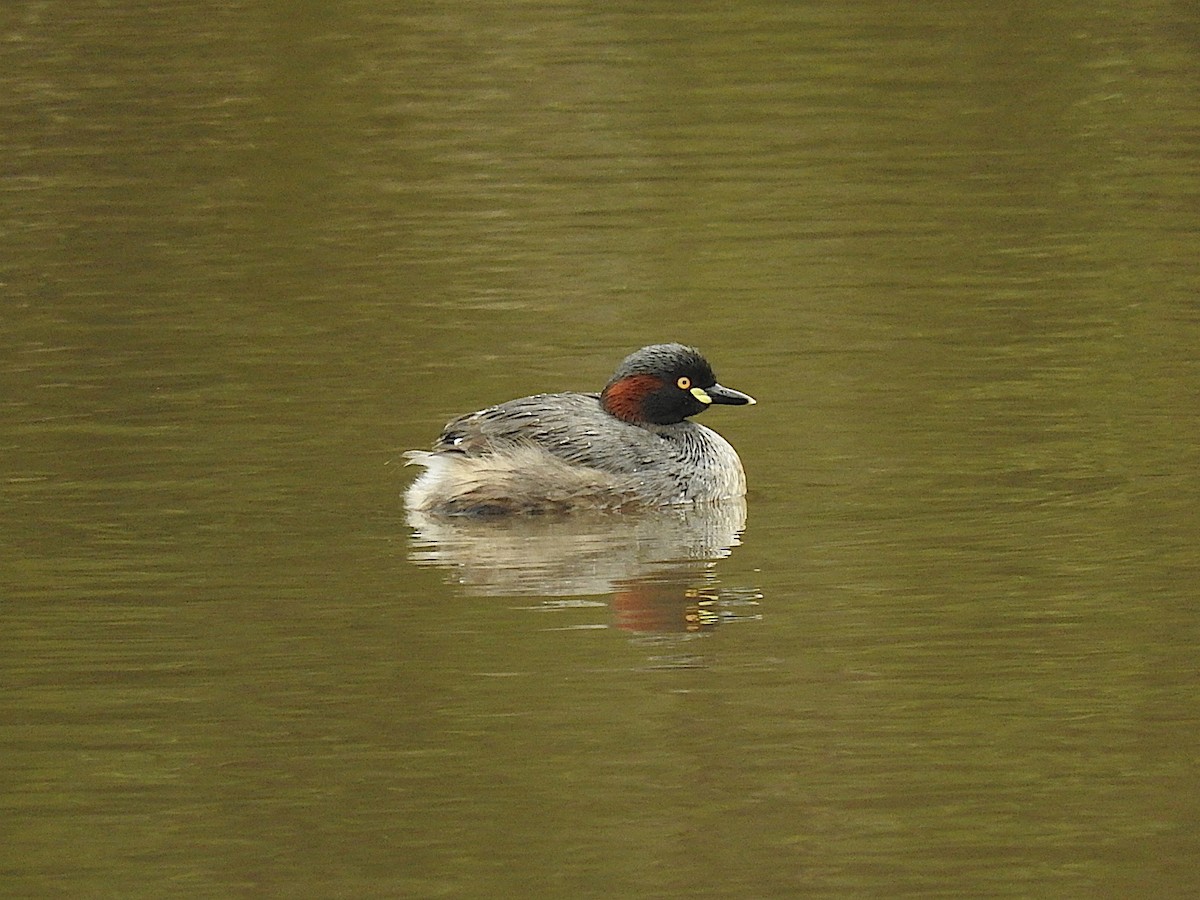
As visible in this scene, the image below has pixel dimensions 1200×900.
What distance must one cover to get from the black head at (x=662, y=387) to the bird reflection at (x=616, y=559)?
1.90 ft

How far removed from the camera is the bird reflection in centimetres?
1026

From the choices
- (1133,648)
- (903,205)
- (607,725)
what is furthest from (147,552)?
(903,205)

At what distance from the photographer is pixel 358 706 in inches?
358

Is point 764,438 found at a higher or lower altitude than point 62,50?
lower

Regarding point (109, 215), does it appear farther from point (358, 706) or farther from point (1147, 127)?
point (358, 706)

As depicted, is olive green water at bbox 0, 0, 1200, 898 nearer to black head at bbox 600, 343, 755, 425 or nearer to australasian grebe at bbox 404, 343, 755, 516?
australasian grebe at bbox 404, 343, 755, 516

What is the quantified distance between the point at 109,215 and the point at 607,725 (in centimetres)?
1117

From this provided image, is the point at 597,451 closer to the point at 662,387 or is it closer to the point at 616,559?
the point at 662,387

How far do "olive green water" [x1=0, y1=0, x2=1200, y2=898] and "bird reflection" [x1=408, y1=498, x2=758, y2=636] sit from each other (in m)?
0.03

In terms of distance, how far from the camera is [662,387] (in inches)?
498

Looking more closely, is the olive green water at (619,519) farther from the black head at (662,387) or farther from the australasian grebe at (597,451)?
the black head at (662,387)

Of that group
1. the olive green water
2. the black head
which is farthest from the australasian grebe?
the olive green water

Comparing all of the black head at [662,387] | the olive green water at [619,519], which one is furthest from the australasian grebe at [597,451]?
the olive green water at [619,519]

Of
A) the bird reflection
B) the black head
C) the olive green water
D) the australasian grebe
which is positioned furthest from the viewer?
the black head
